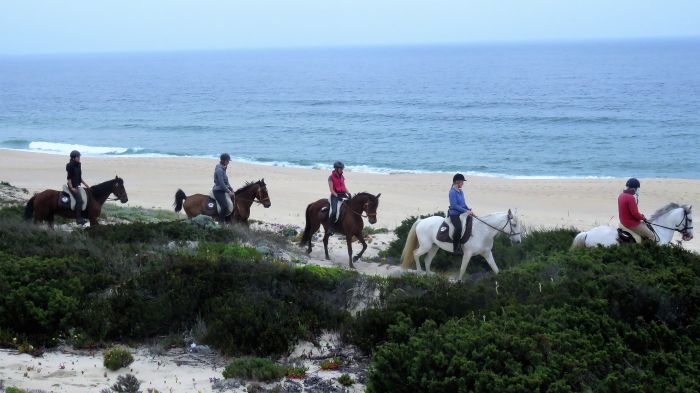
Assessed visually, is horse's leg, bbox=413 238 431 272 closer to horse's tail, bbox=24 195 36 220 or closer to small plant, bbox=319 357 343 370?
small plant, bbox=319 357 343 370

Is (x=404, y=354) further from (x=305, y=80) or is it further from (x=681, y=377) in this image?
(x=305, y=80)

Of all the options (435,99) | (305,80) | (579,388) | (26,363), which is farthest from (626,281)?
(305,80)

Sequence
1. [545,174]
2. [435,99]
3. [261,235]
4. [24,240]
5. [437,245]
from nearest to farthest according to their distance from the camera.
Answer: [24,240]
[437,245]
[261,235]
[545,174]
[435,99]

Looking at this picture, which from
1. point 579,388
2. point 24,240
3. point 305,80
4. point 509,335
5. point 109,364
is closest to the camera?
point 579,388

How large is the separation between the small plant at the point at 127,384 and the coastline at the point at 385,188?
659 inches

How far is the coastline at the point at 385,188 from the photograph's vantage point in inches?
1157

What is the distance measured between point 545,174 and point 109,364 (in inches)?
1468

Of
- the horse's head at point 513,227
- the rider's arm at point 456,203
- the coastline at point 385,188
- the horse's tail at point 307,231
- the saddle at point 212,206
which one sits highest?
the rider's arm at point 456,203

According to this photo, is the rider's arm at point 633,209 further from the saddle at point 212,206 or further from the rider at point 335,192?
the saddle at point 212,206

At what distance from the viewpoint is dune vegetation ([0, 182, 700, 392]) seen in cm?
822

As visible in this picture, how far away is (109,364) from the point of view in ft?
30.2

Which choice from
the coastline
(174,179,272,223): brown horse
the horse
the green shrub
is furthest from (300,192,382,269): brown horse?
the green shrub

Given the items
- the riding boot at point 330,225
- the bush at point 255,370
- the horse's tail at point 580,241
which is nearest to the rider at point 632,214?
the horse's tail at point 580,241

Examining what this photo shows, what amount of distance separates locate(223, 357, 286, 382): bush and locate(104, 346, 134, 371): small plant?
4.27ft
